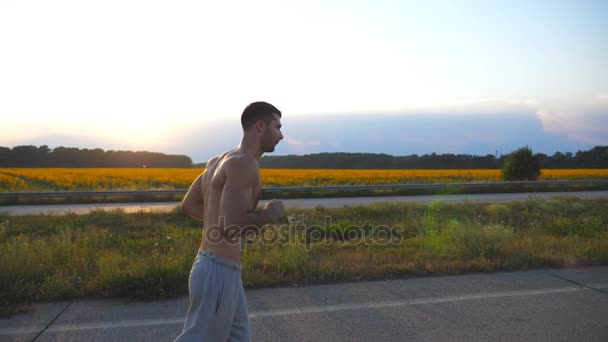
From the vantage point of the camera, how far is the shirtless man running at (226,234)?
2514 millimetres

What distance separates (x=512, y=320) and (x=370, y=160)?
175 feet

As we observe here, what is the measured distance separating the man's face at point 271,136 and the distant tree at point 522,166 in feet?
90.1

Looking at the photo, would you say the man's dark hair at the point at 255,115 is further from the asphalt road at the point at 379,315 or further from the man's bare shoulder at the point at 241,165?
the asphalt road at the point at 379,315

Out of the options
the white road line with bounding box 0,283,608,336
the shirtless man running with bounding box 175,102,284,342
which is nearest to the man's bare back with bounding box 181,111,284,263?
the shirtless man running with bounding box 175,102,284,342

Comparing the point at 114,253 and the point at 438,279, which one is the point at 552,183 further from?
the point at 114,253

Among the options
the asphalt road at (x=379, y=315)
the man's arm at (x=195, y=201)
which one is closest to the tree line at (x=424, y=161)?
the asphalt road at (x=379, y=315)

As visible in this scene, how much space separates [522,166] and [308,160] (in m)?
32.1

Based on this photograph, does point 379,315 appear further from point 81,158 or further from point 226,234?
point 81,158

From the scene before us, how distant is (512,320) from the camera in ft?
14.5

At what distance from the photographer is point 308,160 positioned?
57031 mm

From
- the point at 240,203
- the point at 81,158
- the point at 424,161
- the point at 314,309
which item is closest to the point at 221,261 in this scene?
the point at 240,203

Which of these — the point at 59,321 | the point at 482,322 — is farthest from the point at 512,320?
the point at 59,321

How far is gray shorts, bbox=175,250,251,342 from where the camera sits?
103 inches

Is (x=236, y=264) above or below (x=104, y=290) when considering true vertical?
above
